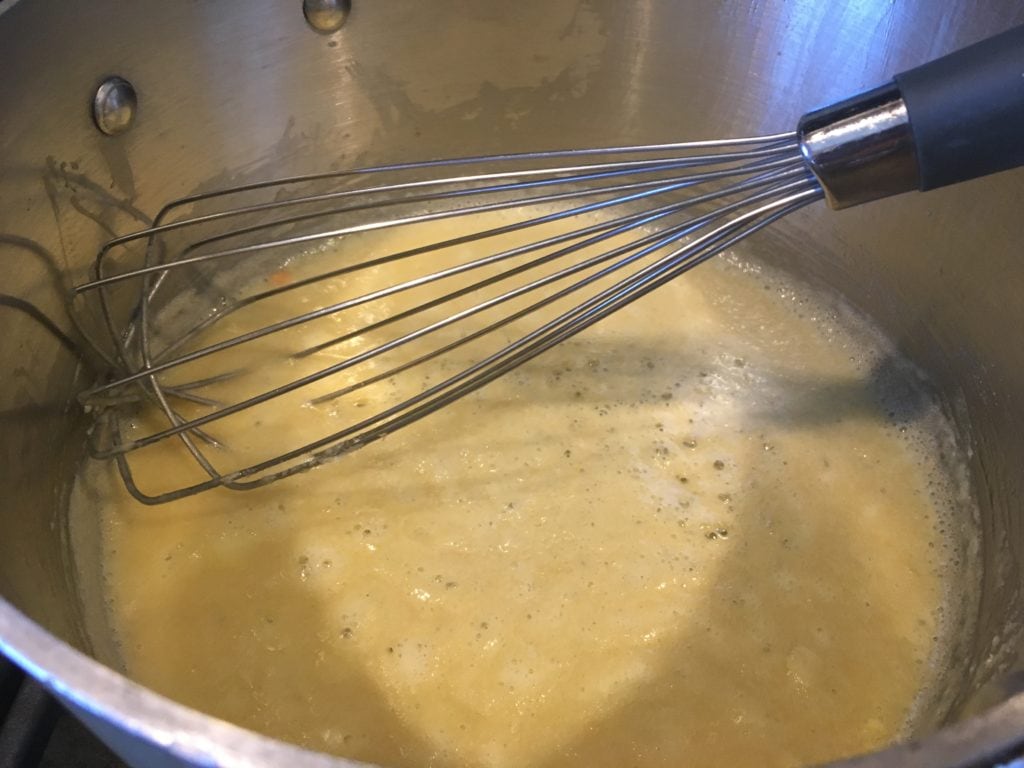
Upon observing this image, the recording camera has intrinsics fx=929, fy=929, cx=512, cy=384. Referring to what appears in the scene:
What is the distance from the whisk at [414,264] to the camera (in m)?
0.59

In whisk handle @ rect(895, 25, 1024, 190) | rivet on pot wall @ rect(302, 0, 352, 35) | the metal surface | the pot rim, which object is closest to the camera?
the pot rim

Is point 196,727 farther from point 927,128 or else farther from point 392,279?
point 392,279

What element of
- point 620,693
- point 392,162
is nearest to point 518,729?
point 620,693

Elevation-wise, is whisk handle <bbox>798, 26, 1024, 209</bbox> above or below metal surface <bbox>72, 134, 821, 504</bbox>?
above

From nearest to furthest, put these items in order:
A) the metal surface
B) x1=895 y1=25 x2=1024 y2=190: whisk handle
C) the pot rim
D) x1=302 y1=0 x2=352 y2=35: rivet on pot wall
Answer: the pot rim
x1=895 y1=25 x2=1024 y2=190: whisk handle
the metal surface
x1=302 y1=0 x2=352 y2=35: rivet on pot wall

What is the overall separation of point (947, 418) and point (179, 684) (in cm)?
79

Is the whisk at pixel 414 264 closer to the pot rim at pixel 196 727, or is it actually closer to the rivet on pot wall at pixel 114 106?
the rivet on pot wall at pixel 114 106

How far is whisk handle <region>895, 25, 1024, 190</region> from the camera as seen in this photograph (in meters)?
0.55

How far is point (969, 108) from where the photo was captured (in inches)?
22.1

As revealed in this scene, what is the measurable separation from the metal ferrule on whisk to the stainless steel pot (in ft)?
1.05

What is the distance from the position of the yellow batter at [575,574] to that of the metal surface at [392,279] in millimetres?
40

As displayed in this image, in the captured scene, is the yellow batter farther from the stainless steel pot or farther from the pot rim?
the pot rim

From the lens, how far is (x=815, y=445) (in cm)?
96

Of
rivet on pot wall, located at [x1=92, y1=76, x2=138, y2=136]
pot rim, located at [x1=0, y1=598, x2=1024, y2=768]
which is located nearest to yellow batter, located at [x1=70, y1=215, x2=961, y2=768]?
rivet on pot wall, located at [x1=92, y1=76, x2=138, y2=136]
